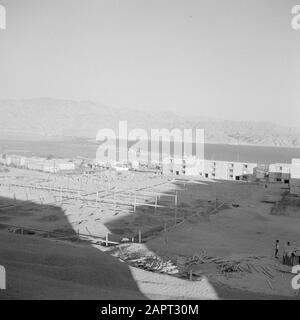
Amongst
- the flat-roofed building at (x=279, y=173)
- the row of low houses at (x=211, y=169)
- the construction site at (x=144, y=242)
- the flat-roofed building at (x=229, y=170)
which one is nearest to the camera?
the construction site at (x=144, y=242)

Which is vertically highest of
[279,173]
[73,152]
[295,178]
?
[295,178]

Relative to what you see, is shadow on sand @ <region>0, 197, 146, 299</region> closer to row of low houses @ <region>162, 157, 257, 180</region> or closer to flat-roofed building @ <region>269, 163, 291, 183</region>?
flat-roofed building @ <region>269, 163, 291, 183</region>

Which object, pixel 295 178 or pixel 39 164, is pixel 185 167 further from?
pixel 295 178

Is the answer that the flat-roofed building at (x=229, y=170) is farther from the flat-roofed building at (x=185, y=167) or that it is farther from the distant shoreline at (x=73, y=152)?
the distant shoreline at (x=73, y=152)

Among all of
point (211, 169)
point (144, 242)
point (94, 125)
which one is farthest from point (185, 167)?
point (94, 125)

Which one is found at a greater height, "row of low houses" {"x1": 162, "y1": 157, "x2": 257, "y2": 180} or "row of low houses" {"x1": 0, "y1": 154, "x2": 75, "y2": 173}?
"row of low houses" {"x1": 0, "y1": 154, "x2": 75, "y2": 173}

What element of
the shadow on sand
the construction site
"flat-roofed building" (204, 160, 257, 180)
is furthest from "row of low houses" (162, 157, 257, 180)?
the shadow on sand

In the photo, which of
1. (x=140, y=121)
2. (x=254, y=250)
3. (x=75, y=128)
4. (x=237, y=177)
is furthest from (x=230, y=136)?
(x=254, y=250)

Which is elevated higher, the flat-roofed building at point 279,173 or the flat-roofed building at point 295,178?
the flat-roofed building at point 295,178

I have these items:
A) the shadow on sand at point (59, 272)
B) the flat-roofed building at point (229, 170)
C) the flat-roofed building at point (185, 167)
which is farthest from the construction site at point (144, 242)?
the flat-roofed building at point (185, 167)
